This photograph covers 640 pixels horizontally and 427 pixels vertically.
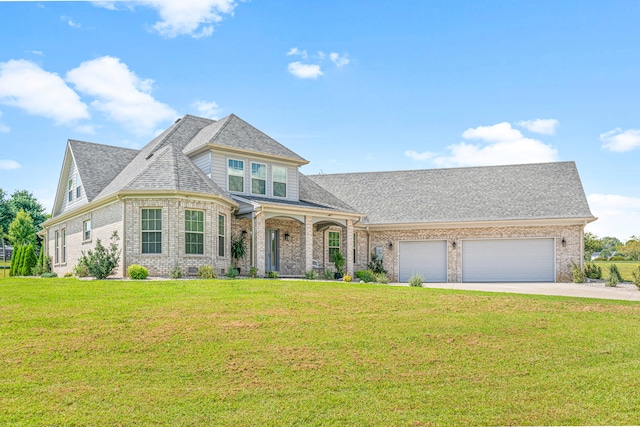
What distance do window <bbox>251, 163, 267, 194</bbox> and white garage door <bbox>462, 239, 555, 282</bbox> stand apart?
405 inches

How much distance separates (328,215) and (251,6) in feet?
33.4

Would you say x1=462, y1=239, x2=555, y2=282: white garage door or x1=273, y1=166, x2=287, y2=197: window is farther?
x1=462, y1=239, x2=555, y2=282: white garage door

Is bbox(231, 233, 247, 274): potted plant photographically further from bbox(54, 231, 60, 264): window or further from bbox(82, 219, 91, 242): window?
bbox(54, 231, 60, 264): window

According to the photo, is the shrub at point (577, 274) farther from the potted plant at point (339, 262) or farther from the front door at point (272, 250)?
the front door at point (272, 250)

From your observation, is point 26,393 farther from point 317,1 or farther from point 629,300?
point 629,300

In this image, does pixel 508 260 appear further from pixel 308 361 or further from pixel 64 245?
pixel 64 245

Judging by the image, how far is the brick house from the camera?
19.5m

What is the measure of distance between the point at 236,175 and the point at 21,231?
122 feet

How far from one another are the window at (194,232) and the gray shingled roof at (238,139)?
3792mm

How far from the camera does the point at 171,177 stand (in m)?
19.7

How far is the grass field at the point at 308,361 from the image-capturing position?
706 centimetres

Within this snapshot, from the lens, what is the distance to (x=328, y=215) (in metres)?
23.8

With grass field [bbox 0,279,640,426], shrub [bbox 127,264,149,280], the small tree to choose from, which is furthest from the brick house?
grass field [bbox 0,279,640,426]

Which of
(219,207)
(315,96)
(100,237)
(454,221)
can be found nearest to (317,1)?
(315,96)
